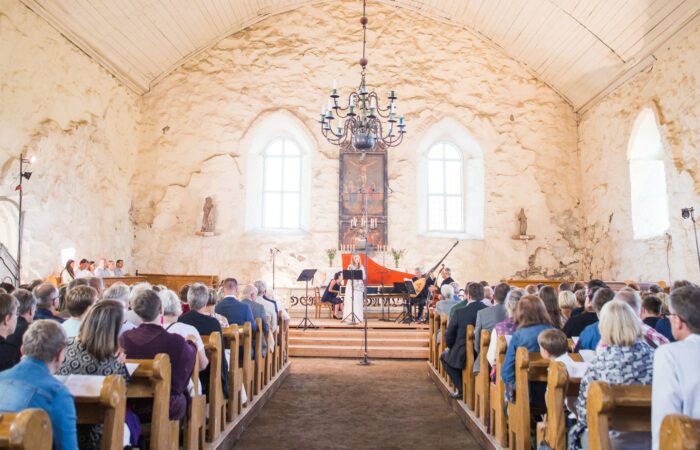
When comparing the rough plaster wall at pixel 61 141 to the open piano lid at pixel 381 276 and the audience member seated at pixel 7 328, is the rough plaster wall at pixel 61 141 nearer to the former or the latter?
the open piano lid at pixel 381 276

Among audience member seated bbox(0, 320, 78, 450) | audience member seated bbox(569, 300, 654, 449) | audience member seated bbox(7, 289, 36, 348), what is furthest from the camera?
audience member seated bbox(7, 289, 36, 348)

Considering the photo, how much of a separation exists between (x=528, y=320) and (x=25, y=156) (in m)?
8.48

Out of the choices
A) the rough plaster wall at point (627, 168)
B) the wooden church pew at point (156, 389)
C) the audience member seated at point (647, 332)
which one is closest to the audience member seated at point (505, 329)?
the audience member seated at point (647, 332)

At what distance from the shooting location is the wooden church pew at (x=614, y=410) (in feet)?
6.24

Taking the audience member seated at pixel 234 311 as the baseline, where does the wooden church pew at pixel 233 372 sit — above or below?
below

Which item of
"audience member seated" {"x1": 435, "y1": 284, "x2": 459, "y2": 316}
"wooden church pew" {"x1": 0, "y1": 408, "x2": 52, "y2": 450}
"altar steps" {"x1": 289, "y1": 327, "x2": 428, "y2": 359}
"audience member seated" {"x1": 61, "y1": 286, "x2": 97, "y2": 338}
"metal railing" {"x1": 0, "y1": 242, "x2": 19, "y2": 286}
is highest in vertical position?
"metal railing" {"x1": 0, "y1": 242, "x2": 19, "y2": 286}

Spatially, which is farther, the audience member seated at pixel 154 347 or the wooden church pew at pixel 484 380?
the wooden church pew at pixel 484 380

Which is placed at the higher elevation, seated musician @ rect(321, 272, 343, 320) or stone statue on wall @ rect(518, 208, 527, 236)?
stone statue on wall @ rect(518, 208, 527, 236)

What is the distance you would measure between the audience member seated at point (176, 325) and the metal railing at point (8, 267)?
582 cm

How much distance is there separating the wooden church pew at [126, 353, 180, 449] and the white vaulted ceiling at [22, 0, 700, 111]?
851 centimetres

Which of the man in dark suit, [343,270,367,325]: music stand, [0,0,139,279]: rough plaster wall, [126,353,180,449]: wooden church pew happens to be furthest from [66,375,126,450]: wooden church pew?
[0,0,139,279]: rough plaster wall

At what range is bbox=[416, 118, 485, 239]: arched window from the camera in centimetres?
1245

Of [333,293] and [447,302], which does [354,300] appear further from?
[447,302]

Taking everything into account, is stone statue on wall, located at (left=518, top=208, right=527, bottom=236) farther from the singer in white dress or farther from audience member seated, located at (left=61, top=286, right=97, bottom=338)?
audience member seated, located at (left=61, top=286, right=97, bottom=338)
